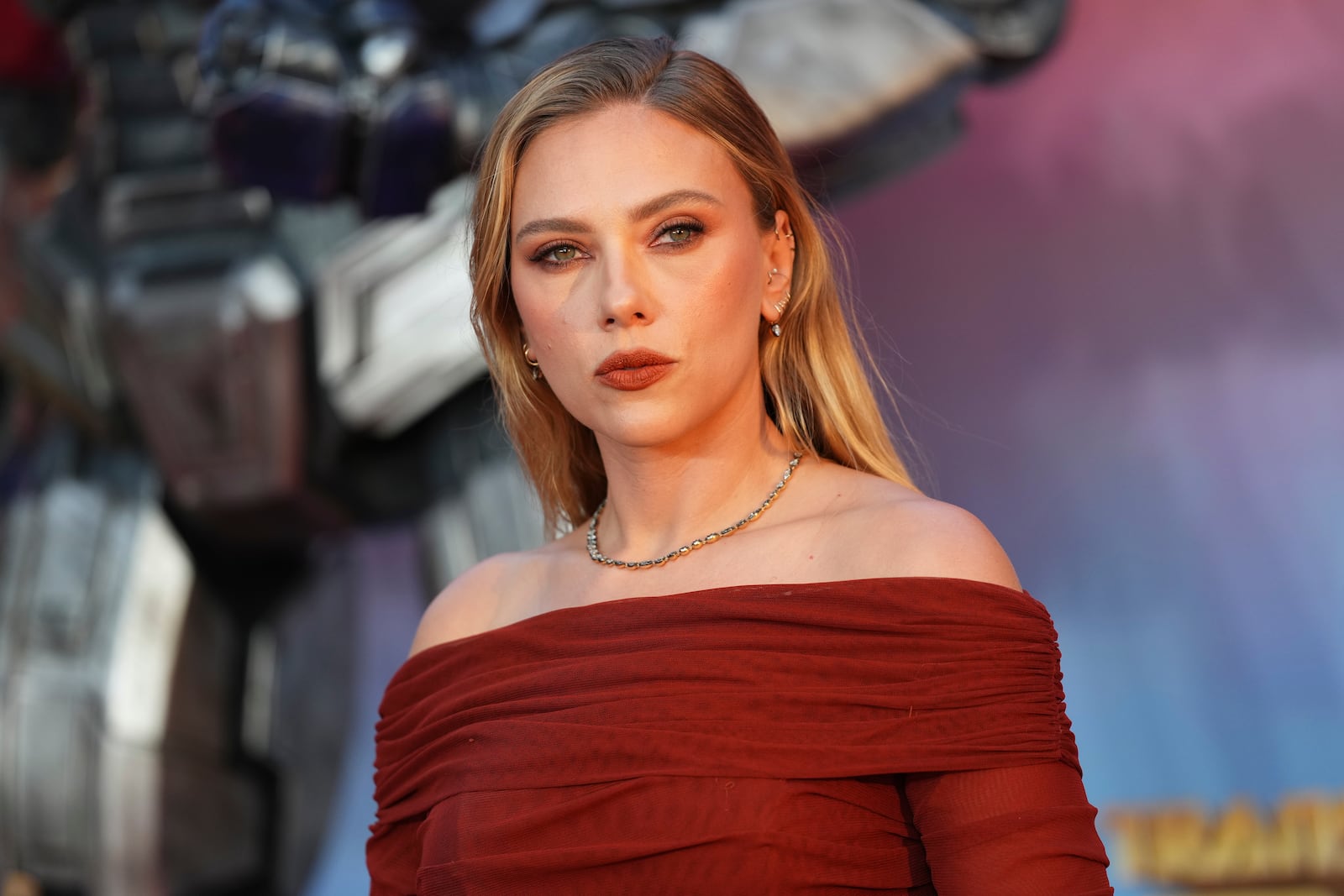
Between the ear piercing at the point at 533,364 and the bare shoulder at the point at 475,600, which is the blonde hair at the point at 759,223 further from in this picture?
the bare shoulder at the point at 475,600

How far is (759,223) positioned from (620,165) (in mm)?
129

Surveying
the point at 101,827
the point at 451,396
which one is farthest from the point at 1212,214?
the point at 101,827

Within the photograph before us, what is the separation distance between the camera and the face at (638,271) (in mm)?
989

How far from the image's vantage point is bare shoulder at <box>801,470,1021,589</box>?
2.98 ft

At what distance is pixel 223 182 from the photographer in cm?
250

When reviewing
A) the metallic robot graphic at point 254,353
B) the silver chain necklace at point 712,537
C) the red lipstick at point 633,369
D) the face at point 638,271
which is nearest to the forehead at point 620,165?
the face at point 638,271

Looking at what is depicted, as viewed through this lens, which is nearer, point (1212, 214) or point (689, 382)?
point (689, 382)

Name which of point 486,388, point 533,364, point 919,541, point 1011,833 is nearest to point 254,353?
point 486,388

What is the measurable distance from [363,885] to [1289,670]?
1.65m

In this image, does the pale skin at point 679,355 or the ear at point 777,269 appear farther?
the ear at point 777,269

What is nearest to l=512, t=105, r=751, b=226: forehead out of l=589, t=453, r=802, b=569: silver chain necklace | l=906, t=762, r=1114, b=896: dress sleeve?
l=589, t=453, r=802, b=569: silver chain necklace

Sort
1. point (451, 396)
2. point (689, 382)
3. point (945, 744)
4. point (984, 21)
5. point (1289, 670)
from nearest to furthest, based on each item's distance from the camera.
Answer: point (945, 744) < point (689, 382) < point (1289, 670) < point (984, 21) < point (451, 396)

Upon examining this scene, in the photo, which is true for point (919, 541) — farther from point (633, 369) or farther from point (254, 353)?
point (254, 353)

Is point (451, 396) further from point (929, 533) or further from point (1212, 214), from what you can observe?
point (929, 533)
